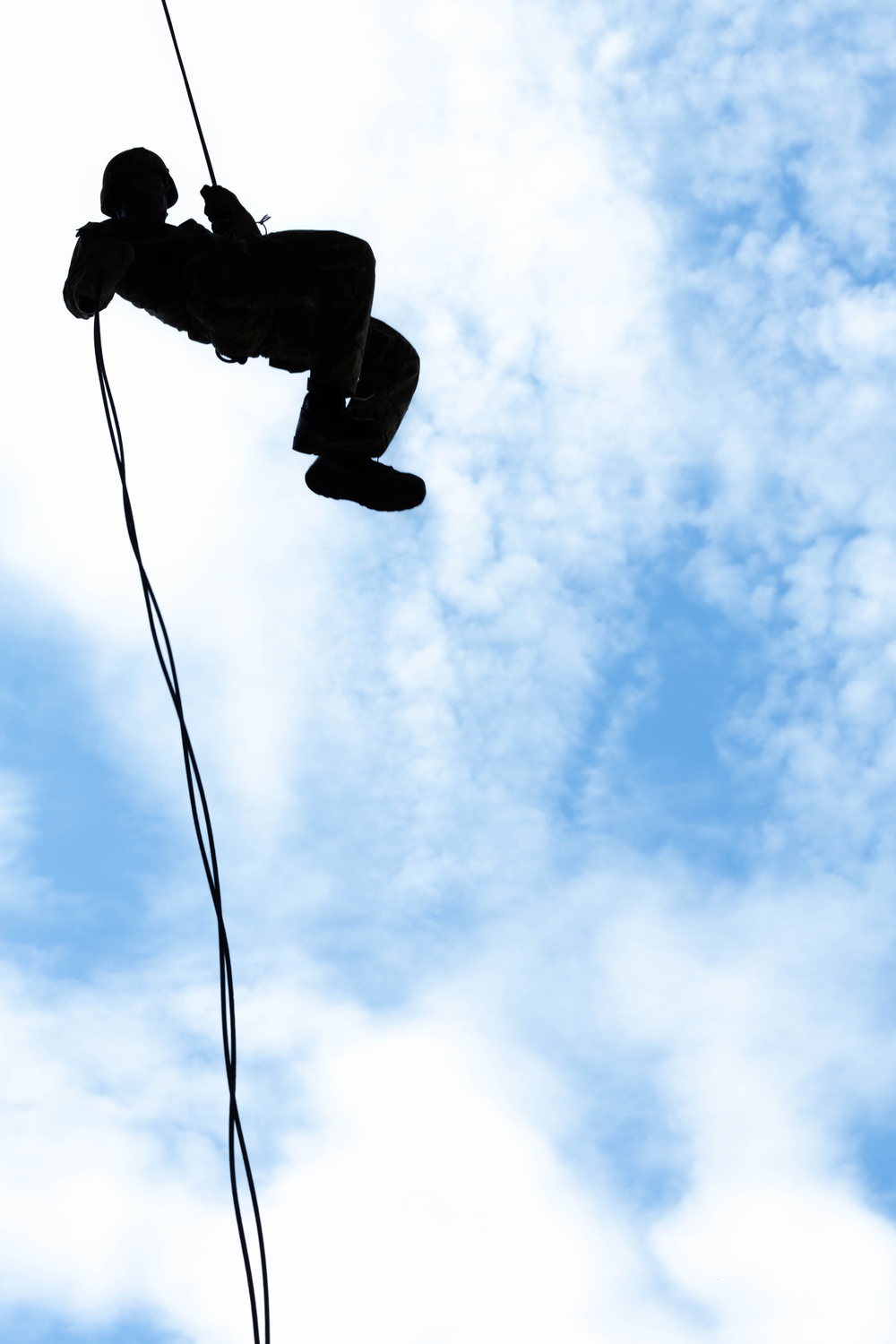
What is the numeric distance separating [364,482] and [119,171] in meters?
1.92

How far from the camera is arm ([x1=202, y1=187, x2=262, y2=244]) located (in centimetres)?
620

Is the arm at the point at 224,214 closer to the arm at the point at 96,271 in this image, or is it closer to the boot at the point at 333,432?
the arm at the point at 96,271

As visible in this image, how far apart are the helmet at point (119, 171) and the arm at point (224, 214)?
0.37 metres

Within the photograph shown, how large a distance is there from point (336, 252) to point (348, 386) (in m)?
0.55

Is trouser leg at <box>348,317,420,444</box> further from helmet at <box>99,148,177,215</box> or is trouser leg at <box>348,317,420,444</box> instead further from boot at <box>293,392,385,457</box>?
helmet at <box>99,148,177,215</box>

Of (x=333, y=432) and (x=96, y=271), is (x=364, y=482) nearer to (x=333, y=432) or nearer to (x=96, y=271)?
(x=333, y=432)

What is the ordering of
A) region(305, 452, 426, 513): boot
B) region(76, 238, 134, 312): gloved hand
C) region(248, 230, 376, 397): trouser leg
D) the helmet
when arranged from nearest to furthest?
region(305, 452, 426, 513): boot < region(76, 238, 134, 312): gloved hand < region(248, 230, 376, 397): trouser leg < the helmet

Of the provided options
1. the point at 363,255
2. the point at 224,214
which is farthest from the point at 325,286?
the point at 224,214

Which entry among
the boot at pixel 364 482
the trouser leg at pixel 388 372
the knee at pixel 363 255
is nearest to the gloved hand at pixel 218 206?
the knee at pixel 363 255

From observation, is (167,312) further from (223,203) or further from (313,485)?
(313,485)

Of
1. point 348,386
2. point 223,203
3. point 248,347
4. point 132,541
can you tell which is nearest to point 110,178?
point 223,203

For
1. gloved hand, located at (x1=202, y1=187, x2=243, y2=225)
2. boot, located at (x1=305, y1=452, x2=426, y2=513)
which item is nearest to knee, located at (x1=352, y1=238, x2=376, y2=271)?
gloved hand, located at (x1=202, y1=187, x2=243, y2=225)

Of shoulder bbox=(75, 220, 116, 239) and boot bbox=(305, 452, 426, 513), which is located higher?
shoulder bbox=(75, 220, 116, 239)

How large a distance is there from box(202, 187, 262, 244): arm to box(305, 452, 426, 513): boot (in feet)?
3.66
